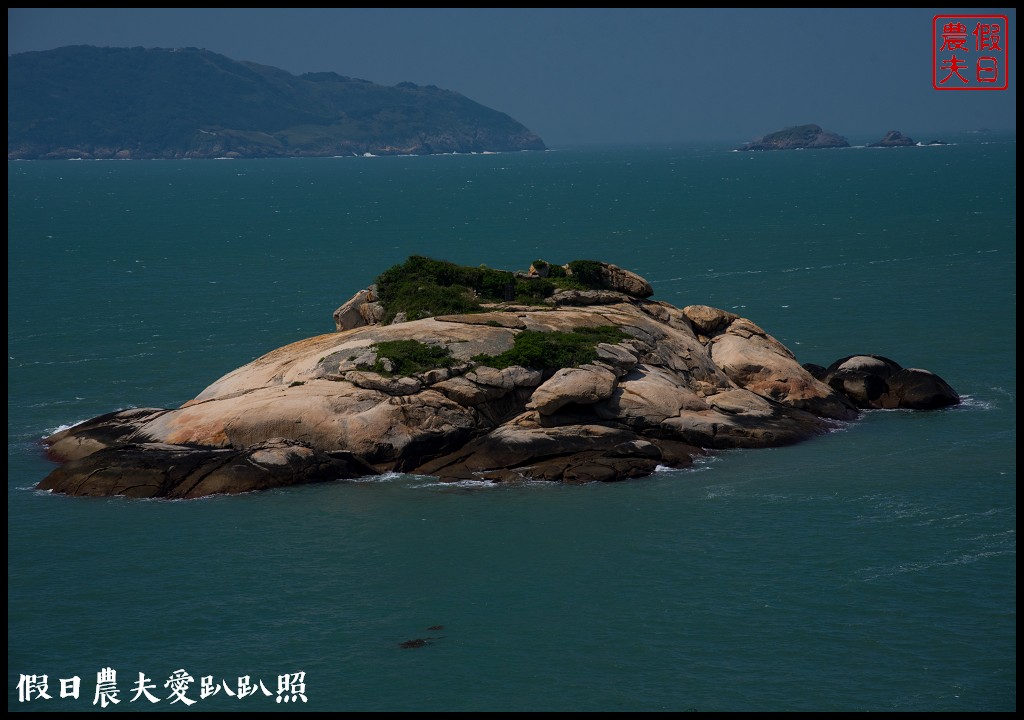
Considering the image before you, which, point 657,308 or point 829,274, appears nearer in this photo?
point 657,308

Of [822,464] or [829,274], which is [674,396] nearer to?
[822,464]

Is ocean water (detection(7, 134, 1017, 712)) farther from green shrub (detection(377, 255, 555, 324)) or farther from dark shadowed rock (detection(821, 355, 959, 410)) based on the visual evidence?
green shrub (detection(377, 255, 555, 324))

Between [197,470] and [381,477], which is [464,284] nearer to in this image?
[381,477]

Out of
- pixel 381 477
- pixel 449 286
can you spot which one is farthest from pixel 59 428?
pixel 449 286

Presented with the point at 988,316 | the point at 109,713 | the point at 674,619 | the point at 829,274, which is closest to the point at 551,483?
the point at 674,619

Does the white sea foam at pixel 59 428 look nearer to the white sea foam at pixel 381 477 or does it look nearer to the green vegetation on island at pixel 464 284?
the green vegetation on island at pixel 464 284

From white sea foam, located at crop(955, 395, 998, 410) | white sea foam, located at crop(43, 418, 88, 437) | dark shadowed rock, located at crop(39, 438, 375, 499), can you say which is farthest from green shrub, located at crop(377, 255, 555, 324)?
white sea foam, located at crop(955, 395, 998, 410)

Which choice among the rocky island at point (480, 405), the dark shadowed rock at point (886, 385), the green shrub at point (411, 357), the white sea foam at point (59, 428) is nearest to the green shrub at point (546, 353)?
the rocky island at point (480, 405)
